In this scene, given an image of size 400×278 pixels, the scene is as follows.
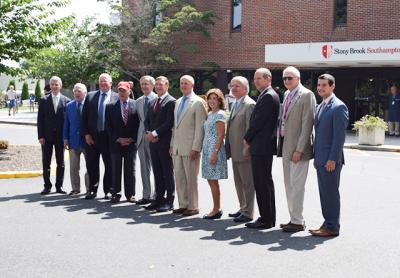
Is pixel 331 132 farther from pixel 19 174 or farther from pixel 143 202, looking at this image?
pixel 19 174

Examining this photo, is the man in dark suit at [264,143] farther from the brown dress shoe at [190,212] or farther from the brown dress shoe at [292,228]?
the brown dress shoe at [190,212]

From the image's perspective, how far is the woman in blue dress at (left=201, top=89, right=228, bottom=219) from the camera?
27.3ft

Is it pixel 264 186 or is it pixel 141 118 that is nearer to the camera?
pixel 264 186

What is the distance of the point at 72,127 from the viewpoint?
10.2m

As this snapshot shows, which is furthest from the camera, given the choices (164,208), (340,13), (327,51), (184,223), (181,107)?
(340,13)

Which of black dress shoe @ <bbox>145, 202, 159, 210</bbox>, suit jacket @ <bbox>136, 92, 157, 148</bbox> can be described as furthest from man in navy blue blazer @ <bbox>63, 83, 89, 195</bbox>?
black dress shoe @ <bbox>145, 202, 159, 210</bbox>

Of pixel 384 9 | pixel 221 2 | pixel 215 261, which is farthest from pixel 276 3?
pixel 215 261

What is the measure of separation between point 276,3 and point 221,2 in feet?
11.3

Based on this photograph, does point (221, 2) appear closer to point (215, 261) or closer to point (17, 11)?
point (17, 11)

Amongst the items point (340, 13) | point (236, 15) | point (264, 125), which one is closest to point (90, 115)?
point (264, 125)

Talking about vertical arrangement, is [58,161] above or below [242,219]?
above

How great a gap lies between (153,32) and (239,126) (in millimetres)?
24894

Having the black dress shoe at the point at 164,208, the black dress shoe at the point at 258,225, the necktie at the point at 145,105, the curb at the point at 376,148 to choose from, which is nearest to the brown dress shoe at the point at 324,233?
the black dress shoe at the point at 258,225

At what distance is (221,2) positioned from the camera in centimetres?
3334
